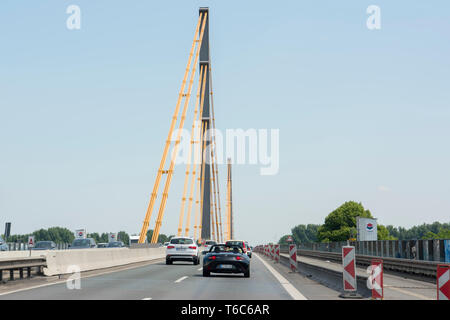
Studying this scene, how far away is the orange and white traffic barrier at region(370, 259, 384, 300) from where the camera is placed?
1255 centimetres

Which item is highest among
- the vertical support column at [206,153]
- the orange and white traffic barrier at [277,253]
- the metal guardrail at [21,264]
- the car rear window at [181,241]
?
the vertical support column at [206,153]

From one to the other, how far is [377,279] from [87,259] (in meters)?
15.4

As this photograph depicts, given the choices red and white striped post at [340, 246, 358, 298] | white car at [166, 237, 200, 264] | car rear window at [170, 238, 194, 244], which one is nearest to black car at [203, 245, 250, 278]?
red and white striped post at [340, 246, 358, 298]

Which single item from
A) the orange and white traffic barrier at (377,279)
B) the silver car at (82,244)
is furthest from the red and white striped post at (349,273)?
the silver car at (82,244)

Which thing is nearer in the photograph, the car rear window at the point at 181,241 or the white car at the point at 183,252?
the white car at the point at 183,252

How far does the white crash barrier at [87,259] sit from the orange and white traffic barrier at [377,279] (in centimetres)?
1172

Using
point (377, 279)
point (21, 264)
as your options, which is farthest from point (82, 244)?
point (377, 279)

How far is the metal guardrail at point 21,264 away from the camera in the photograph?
17344 mm

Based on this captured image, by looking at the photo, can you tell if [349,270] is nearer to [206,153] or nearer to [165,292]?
[165,292]

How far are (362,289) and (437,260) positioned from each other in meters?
14.0

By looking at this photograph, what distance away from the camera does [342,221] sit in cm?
11944

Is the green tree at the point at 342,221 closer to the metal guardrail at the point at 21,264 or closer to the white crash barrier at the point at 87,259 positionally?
the white crash barrier at the point at 87,259
